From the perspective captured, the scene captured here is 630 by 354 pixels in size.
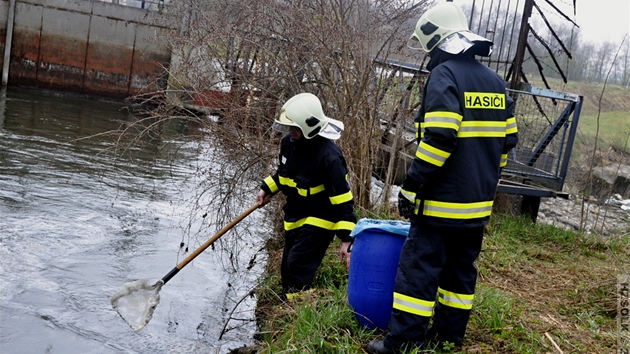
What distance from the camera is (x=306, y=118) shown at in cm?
508

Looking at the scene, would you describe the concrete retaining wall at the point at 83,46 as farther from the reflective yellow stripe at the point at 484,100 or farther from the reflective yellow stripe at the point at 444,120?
the reflective yellow stripe at the point at 444,120

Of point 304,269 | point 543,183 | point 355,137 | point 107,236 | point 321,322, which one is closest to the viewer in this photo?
point 321,322

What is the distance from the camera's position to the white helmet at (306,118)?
16.7 feet

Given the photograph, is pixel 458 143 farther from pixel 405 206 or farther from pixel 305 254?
pixel 305 254

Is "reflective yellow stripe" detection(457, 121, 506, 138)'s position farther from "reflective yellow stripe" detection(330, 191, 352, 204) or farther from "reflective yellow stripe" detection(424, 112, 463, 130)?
"reflective yellow stripe" detection(330, 191, 352, 204)

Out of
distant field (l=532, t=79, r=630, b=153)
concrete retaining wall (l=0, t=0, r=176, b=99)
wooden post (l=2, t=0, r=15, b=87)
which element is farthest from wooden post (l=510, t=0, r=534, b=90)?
wooden post (l=2, t=0, r=15, b=87)

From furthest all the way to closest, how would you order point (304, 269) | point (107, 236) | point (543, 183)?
point (543, 183), point (107, 236), point (304, 269)

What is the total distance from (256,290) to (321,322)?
208 centimetres

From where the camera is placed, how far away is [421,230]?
153 inches

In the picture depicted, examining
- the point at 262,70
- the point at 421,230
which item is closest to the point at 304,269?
the point at 421,230

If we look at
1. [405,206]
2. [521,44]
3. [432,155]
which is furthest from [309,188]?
[521,44]

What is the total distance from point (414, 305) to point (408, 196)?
1.96 feet

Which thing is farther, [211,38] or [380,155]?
[380,155]

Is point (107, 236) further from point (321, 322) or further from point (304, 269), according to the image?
point (321, 322)
